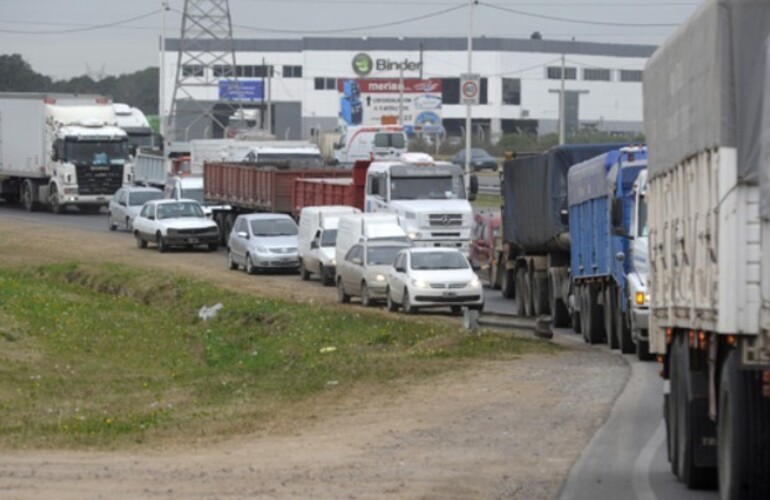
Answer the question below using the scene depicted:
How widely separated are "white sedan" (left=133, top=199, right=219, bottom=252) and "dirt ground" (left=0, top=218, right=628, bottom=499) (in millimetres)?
31137

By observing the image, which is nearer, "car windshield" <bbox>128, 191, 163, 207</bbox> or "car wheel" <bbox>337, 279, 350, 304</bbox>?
"car wheel" <bbox>337, 279, 350, 304</bbox>

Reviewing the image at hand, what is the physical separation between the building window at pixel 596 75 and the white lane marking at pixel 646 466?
129 metres

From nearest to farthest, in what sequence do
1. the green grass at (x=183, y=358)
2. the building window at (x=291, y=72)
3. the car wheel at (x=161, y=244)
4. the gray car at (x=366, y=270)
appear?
1. the green grass at (x=183, y=358)
2. the gray car at (x=366, y=270)
3. the car wheel at (x=161, y=244)
4. the building window at (x=291, y=72)

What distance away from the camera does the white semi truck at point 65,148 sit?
7025 centimetres

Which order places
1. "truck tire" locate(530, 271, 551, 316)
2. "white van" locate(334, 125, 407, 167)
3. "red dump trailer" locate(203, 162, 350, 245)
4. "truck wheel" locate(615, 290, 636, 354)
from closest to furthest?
1. "truck wheel" locate(615, 290, 636, 354)
2. "truck tire" locate(530, 271, 551, 316)
3. "red dump trailer" locate(203, 162, 350, 245)
4. "white van" locate(334, 125, 407, 167)

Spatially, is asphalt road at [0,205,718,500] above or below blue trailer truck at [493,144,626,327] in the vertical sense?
below

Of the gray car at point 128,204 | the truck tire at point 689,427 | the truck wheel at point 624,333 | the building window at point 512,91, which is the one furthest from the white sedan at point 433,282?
the building window at point 512,91

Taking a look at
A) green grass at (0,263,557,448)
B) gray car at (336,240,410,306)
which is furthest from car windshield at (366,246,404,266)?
green grass at (0,263,557,448)

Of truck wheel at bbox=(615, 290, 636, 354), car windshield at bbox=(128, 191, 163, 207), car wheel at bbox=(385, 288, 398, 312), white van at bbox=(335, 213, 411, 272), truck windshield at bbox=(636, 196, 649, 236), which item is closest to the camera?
truck windshield at bbox=(636, 196, 649, 236)

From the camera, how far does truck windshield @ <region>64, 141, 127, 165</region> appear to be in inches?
2761

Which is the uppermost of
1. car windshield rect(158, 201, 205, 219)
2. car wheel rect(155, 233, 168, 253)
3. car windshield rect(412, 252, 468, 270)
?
car windshield rect(158, 201, 205, 219)

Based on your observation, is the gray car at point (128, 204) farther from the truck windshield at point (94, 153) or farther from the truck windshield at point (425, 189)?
the truck windshield at point (425, 189)

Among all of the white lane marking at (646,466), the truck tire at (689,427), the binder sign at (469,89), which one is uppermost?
the binder sign at (469,89)

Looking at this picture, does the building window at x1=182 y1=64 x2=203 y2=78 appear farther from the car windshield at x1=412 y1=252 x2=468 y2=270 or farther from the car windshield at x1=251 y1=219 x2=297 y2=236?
A: the car windshield at x1=412 y1=252 x2=468 y2=270
